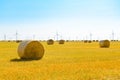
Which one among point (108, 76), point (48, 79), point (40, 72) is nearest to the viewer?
point (48, 79)

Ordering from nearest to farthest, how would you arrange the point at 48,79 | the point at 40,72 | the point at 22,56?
the point at 48,79
the point at 40,72
the point at 22,56

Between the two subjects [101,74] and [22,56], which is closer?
[101,74]

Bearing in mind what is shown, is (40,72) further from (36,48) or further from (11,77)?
(36,48)

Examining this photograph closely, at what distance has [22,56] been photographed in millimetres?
24016

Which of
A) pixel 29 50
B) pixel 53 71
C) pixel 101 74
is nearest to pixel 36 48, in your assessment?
pixel 29 50

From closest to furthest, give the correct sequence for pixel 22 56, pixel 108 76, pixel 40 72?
pixel 108 76
pixel 40 72
pixel 22 56

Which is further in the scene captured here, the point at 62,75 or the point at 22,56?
the point at 22,56

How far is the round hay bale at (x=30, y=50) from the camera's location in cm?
2386

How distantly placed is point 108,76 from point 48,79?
3.16 m

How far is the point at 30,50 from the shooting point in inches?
952

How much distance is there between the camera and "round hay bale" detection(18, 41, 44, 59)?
78.3 feet

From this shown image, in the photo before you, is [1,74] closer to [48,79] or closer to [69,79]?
[48,79]

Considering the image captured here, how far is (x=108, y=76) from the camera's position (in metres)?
13.8

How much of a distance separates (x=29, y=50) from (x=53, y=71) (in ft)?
30.1
